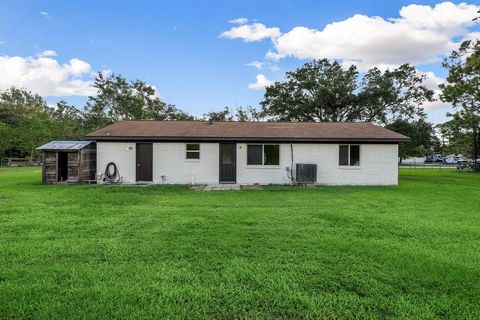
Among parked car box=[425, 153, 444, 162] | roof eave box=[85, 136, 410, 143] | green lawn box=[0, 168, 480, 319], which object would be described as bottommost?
green lawn box=[0, 168, 480, 319]

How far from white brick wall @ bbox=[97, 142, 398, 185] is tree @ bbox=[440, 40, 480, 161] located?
12.2 m

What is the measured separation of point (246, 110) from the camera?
132 ft

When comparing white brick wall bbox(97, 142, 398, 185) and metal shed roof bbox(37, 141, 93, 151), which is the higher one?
metal shed roof bbox(37, 141, 93, 151)

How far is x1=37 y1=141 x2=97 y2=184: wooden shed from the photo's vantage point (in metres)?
13.4

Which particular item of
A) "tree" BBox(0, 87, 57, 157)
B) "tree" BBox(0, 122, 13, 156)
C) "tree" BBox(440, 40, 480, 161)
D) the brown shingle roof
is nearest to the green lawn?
the brown shingle roof

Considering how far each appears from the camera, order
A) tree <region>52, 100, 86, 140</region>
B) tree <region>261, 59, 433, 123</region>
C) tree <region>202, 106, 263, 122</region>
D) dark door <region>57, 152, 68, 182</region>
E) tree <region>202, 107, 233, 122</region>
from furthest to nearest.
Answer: tree <region>202, 107, 233, 122</region>, tree <region>202, 106, 263, 122</region>, tree <region>52, 100, 86, 140</region>, tree <region>261, 59, 433, 123</region>, dark door <region>57, 152, 68, 182</region>

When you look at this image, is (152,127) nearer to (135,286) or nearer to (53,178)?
(53,178)

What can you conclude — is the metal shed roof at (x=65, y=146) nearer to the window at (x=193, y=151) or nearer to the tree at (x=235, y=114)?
the window at (x=193, y=151)

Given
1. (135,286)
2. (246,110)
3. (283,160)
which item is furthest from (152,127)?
(246,110)

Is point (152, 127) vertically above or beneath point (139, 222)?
above

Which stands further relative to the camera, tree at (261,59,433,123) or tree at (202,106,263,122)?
tree at (202,106,263,122)

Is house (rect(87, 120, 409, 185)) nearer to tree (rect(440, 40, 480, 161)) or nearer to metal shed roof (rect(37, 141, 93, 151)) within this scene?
metal shed roof (rect(37, 141, 93, 151))

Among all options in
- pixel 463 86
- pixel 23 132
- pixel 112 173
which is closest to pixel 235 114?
pixel 23 132

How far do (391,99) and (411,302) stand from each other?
2780 cm
